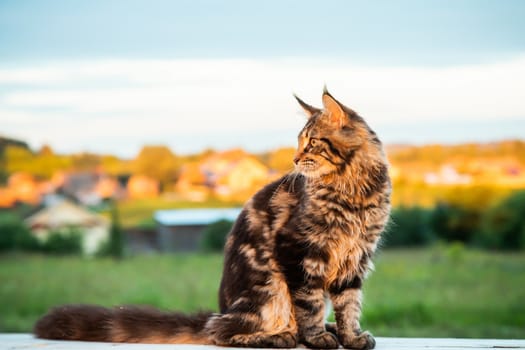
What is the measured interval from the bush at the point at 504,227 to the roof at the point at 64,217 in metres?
3.98

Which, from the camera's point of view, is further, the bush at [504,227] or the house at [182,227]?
the house at [182,227]

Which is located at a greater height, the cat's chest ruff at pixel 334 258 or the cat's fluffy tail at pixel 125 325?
the cat's chest ruff at pixel 334 258

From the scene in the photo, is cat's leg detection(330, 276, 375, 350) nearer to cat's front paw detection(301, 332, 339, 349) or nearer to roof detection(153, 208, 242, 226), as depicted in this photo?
cat's front paw detection(301, 332, 339, 349)

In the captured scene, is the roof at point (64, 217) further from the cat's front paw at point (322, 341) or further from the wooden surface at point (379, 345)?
the cat's front paw at point (322, 341)

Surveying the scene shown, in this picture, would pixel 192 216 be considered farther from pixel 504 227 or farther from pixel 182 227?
pixel 504 227

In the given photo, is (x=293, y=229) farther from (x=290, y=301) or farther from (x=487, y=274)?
(x=487, y=274)

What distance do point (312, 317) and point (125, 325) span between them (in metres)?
0.72

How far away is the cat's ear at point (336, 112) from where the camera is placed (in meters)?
2.42

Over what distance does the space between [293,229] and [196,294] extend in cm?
356

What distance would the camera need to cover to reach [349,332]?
95.2 inches

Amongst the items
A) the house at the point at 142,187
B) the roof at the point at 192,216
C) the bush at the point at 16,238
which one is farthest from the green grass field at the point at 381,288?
the house at the point at 142,187

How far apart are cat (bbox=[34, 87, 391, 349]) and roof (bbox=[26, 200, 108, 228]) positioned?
4552 mm

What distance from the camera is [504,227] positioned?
6.74 m

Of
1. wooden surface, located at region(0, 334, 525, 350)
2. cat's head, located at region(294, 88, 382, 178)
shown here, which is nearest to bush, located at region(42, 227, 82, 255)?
wooden surface, located at region(0, 334, 525, 350)
